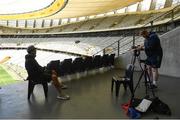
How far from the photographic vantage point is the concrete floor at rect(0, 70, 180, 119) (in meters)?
6.07

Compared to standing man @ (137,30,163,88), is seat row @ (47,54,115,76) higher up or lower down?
lower down

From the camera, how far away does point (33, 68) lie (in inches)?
295

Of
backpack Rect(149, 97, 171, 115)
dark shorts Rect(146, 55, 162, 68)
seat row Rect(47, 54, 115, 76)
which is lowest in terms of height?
backpack Rect(149, 97, 171, 115)

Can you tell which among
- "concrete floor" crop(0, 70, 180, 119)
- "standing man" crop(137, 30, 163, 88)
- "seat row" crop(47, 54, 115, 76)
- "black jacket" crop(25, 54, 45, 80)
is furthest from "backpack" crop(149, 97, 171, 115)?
"seat row" crop(47, 54, 115, 76)

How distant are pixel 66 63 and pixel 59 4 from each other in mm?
A: 12282

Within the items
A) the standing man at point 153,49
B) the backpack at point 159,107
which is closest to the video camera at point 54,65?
the standing man at point 153,49

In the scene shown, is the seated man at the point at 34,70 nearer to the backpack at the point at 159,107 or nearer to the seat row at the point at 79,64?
the seat row at the point at 79,64

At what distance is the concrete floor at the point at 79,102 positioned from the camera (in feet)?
19.9

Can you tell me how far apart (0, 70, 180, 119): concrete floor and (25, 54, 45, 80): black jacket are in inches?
21.2

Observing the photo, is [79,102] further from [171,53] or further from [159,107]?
[171,53]

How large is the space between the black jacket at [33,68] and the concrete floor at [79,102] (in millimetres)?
538

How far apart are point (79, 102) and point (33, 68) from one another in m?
1.42

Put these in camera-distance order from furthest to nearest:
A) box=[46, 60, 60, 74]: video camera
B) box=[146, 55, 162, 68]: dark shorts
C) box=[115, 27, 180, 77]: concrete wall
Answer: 1. box=[115, 27, 180, 77]: concrete wall
2. box=[46, 60, 60, 74]: video camera
3. box=[146, 55, 162, 68]: dark shorts

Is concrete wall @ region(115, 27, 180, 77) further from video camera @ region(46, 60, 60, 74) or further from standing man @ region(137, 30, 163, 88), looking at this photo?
video camera @ region(46, 60, 60, 74)
